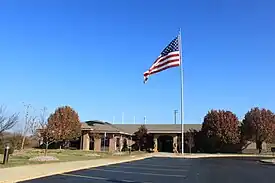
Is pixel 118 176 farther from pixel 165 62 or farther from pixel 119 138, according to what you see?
pixel 119 138

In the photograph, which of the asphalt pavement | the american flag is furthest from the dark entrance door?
the asphalt pavement

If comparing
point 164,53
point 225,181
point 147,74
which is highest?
point 164,53

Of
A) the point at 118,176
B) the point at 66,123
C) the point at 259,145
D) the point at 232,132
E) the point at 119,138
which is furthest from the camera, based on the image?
the point at 259,145

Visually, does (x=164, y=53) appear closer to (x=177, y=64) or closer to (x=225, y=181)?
(x=177, y=64)

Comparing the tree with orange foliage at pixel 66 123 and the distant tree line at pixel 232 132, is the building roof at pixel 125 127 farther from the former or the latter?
the distant tree line at pixel 232 132

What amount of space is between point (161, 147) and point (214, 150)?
30.7 ft

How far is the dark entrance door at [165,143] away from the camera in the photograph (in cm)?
6481

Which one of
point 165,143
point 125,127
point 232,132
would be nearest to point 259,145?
point 232,132

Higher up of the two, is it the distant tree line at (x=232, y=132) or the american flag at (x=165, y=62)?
the american flag at (x=165, y=62)

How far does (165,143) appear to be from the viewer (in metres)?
65.8

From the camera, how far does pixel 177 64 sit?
37125 millimetres

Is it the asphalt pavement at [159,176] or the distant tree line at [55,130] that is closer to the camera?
the asphalt pavement at [159,176]

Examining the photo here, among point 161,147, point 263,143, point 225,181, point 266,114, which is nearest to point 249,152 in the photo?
point 263,143

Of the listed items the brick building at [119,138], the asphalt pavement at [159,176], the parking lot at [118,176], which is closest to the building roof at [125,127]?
the brick building at [119,138]
